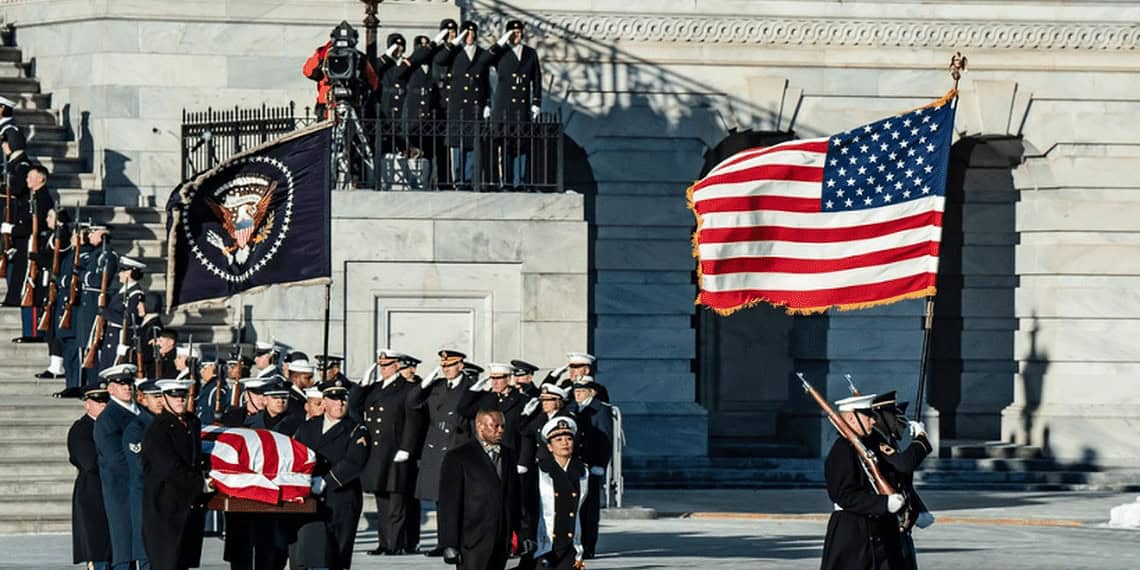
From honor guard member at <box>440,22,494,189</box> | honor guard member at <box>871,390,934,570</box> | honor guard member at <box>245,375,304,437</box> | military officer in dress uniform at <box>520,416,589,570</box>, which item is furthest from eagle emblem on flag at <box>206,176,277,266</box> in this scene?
honor guard member at <box>871,390,934,570</box>

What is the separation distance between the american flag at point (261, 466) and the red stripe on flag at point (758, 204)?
5.96 metres

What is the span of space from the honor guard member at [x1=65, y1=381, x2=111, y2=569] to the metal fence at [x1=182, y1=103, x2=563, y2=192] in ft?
26.5

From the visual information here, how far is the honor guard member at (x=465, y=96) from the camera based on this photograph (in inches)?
1177

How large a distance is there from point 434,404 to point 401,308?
3075 mm

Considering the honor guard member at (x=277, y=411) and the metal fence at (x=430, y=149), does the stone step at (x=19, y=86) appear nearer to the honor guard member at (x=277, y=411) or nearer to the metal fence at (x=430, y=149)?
the metal fence at (x=430, y=149)

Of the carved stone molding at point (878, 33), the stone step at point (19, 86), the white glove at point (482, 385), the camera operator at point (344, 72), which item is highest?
the carved stone molding at point (878, 33)

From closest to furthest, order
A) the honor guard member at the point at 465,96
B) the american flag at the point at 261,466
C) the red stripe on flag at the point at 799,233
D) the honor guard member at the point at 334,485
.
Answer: the american flag at the point at 261,466
the honor guard member at the point at 334,485
the red stripe on flag at the point at 799,233
the honor guard member at the point at 465,96

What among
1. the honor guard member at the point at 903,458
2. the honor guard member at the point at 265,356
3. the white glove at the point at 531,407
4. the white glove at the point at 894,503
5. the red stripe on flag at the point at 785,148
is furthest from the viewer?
the honor guard member at the point at 265,356

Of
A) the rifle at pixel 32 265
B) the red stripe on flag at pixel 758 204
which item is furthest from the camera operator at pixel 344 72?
the red stripe on flag at pixel 758 204

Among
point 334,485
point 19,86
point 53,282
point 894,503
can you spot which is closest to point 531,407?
point 334,485

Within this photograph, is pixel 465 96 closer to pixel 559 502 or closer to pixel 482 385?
pixel 482 385

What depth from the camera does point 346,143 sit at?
2938 centimetres

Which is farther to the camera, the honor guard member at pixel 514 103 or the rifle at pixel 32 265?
the honor guard member at pixel 514 103

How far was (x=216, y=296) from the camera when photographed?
81.7ft
